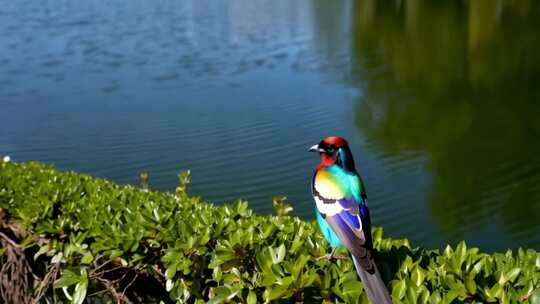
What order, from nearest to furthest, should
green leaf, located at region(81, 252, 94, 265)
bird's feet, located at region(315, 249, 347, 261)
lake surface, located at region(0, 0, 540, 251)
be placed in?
bird's feet, located at region(315, 249, 347, 261) → green leaf, located at region(81, 252, 94, 265) → lake surface, located at region(0, 0, 540, 251)

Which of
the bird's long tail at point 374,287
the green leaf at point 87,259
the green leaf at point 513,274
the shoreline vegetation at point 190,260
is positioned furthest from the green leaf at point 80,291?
the green leaf at point 513,274

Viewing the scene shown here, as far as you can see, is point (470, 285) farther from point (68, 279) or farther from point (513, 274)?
point (68, 279)

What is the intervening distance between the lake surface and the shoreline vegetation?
17.1ft

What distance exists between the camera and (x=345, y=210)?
2.96 m

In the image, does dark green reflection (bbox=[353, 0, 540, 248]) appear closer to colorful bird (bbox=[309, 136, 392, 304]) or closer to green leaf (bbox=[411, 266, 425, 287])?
colorful bird (bbox=[309, 136, 392, 304])

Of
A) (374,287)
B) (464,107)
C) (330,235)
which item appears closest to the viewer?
(374,287)

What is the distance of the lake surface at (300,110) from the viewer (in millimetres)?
9859

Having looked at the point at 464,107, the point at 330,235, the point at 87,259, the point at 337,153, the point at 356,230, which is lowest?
the point at 464,107

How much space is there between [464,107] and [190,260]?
42.8 feet

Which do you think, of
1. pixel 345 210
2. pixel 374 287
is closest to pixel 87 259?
pixel 345 210

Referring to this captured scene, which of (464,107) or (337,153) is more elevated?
(337,153)

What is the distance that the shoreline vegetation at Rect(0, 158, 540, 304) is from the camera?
2.66 metres

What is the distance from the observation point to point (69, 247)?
3.44 metres

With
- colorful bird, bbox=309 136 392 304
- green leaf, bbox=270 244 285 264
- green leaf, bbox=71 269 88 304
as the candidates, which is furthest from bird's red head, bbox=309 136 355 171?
green leaf, bbox=71 269 88 304
